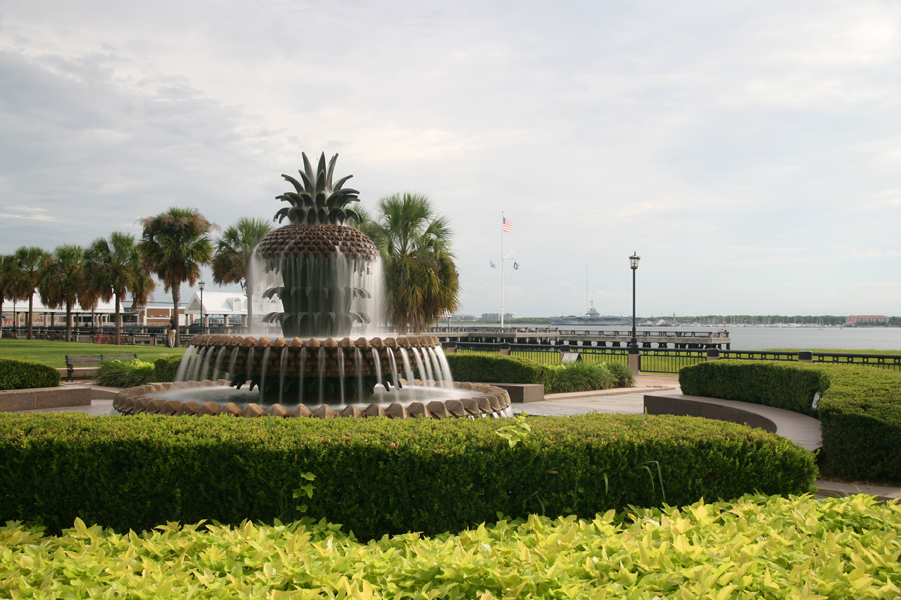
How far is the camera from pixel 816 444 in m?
7.58

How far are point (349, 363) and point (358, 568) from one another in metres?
4.04

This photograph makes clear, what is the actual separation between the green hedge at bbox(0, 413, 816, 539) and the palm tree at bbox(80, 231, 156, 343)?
42921 millimetres

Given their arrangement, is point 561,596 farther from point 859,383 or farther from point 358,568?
point 859,383

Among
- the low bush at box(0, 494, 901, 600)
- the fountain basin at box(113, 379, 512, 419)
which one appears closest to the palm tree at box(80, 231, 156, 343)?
the fountain basin at box(113, 379, 512, 419)

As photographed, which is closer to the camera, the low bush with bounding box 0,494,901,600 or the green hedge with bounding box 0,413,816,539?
the low bush with bounding box 0,494,901,600

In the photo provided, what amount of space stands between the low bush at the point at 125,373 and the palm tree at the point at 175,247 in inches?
807

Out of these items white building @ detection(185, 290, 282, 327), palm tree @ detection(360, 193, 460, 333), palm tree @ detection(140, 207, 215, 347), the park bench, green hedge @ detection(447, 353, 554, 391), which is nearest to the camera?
green hedge @ detection(447, 353, 554, 391)

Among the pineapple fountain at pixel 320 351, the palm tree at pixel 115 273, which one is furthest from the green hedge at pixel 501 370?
the palm tree at pixel 115 273

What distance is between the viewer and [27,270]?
2132 inches

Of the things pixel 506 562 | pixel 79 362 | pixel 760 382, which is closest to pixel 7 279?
pixel 79 362

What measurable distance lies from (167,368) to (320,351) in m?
11.7

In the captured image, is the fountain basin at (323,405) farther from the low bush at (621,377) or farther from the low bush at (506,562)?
the low bush at (621,377)

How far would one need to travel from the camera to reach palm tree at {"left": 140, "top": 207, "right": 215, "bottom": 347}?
1455 inches

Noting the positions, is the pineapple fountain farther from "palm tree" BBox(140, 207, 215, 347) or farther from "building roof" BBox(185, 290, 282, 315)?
"building roof" BBox(185, 290, 282, 315)
